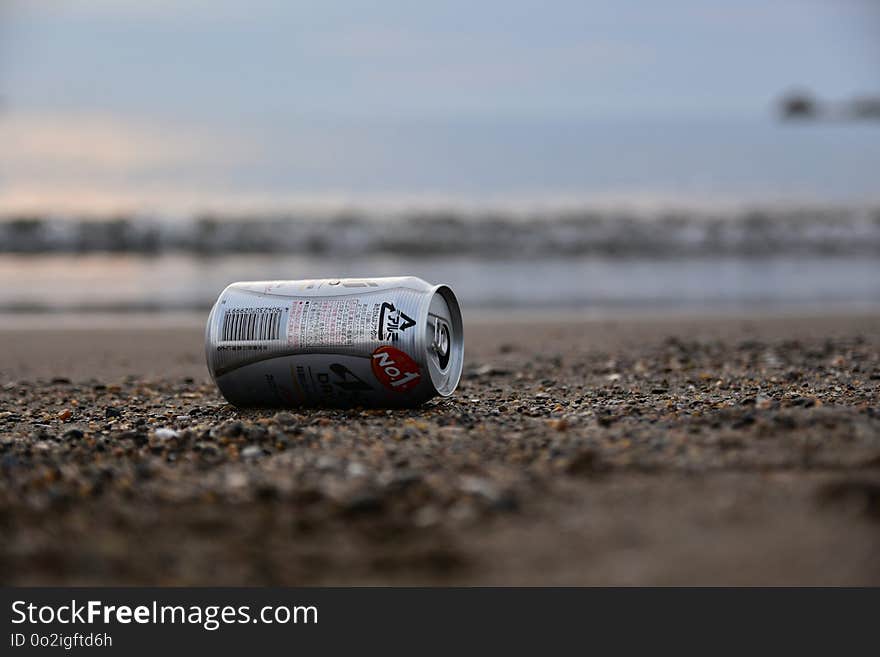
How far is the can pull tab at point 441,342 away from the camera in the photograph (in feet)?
13.0

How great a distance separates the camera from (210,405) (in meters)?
4.42

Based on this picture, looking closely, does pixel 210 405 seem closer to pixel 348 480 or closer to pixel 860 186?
pixel 348 480

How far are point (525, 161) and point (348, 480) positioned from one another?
83.6 ft

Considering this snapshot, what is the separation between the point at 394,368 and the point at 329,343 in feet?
0.88

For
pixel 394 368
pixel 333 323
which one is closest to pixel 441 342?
pixel 394 368

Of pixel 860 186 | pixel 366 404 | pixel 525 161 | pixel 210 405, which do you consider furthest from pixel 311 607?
pixel 525 161

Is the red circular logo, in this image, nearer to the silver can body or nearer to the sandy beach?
the silver can body

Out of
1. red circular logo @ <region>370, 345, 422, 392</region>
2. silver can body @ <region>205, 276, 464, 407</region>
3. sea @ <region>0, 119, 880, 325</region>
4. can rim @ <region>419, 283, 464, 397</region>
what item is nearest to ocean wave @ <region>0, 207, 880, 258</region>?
sea @ <region>0, 119, 880, 325</region>

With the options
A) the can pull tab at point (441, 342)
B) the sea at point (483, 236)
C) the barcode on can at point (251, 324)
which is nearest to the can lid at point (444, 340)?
the can pull tab at point (441, 342)

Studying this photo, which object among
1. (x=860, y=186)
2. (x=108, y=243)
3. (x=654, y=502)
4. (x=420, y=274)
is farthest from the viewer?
(x=860, y=186)

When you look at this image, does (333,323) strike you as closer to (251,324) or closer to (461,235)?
(251,324)

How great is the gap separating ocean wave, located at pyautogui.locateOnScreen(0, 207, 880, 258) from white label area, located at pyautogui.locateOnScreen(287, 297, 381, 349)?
31.6ft

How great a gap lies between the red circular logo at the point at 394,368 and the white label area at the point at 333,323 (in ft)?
0.25

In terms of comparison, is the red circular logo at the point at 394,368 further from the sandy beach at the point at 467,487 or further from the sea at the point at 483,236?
the sea at the point at 483,236
